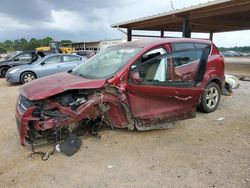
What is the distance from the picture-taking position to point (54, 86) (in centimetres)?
430

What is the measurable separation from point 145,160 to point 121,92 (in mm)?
1232

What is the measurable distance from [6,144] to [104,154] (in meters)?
1.80

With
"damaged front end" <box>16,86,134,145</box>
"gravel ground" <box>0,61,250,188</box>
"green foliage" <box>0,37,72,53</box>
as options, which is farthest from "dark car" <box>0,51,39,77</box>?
"green foliage" <box>0,37,72,53</box>

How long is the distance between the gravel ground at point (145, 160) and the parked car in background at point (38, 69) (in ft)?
23.2

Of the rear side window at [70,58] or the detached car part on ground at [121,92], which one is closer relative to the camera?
the detached car part on ground at [121,92]

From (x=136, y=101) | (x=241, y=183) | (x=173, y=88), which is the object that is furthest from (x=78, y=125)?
(x=241, y=183)

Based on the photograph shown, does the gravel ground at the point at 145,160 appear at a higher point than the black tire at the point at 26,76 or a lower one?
lower

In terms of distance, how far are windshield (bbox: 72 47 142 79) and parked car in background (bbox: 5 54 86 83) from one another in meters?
7.12

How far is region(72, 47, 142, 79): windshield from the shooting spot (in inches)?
187

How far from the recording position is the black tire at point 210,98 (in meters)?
6.21

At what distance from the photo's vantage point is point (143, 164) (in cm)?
380

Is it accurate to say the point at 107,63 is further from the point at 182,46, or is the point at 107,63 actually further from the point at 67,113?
the point at 182,46

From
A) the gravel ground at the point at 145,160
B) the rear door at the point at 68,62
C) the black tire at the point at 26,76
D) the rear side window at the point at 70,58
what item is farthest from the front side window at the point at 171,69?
the black tire at the point at 26,76

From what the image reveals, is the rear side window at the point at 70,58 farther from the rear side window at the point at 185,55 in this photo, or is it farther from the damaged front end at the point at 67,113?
the damaged front end at the point at 67,113
